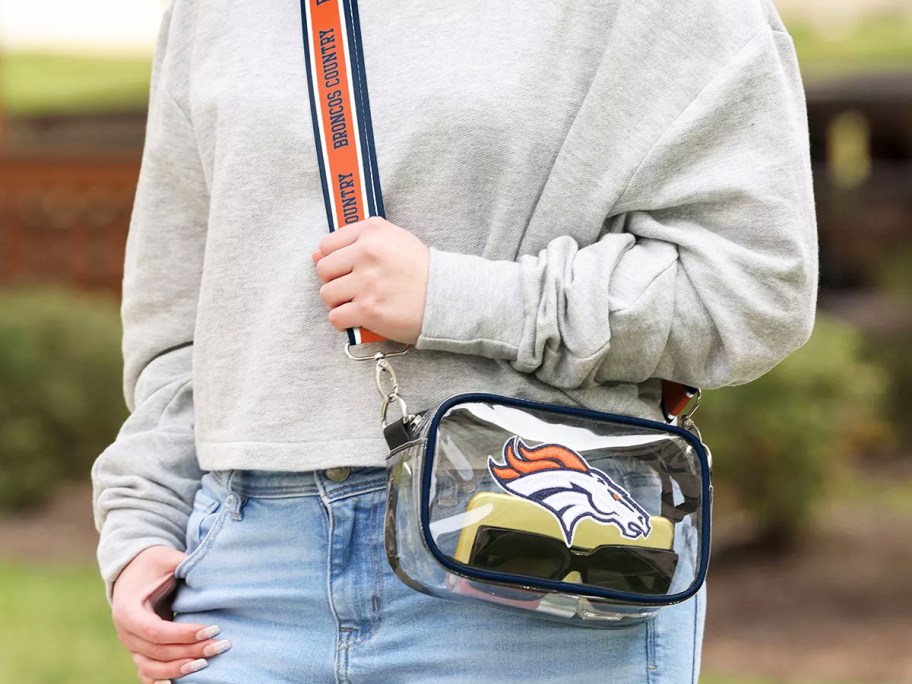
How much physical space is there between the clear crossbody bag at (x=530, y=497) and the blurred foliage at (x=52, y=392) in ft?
18.9

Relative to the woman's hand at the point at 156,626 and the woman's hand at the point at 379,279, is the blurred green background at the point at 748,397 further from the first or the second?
the woman's hand at the point at 379,279

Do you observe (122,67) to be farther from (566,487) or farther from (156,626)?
(566,487)

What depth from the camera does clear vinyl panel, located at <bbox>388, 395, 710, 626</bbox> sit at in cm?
123

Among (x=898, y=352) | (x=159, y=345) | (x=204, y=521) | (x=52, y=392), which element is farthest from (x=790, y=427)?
(x=204, y=521)

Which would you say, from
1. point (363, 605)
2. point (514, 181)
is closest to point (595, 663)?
point (363, 605)

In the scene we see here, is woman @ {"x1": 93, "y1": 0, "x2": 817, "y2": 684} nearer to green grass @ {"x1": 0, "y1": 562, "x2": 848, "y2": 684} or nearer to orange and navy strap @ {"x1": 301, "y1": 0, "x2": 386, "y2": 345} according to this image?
orange and navy strap @ {"x1": 301, "y1": 0, "x2": 386, "y2": 345}

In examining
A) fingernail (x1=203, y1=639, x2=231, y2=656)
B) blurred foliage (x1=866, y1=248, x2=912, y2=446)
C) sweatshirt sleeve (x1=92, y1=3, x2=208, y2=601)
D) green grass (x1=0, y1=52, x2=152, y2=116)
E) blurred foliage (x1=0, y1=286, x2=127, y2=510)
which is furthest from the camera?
green grass (x1=0, y1=52, x2=152, y2=116)

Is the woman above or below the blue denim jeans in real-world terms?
above

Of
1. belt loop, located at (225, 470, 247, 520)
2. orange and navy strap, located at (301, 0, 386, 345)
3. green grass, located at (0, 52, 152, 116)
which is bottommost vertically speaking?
belt loop, located at (225, 470, 247, 520)

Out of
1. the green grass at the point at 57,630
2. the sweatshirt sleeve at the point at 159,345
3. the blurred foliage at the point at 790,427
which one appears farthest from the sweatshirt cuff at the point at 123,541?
the blurred foliage at the point at 790,427

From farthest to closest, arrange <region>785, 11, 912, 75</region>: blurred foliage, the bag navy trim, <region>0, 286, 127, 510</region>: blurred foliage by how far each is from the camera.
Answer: <region>785, 11, 912, 75</region>: blurred foliage
<region>0, 286, 127, 510</region>: blurred foliage
the bag navy trim

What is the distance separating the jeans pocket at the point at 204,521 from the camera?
1471 mm

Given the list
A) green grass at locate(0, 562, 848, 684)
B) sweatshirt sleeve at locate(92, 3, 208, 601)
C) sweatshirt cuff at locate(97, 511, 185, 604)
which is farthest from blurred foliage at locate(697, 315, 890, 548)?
sweatshirt cuff at locate(97, 511, 185, 604)

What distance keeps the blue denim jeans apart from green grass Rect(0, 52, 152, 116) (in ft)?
27.8
